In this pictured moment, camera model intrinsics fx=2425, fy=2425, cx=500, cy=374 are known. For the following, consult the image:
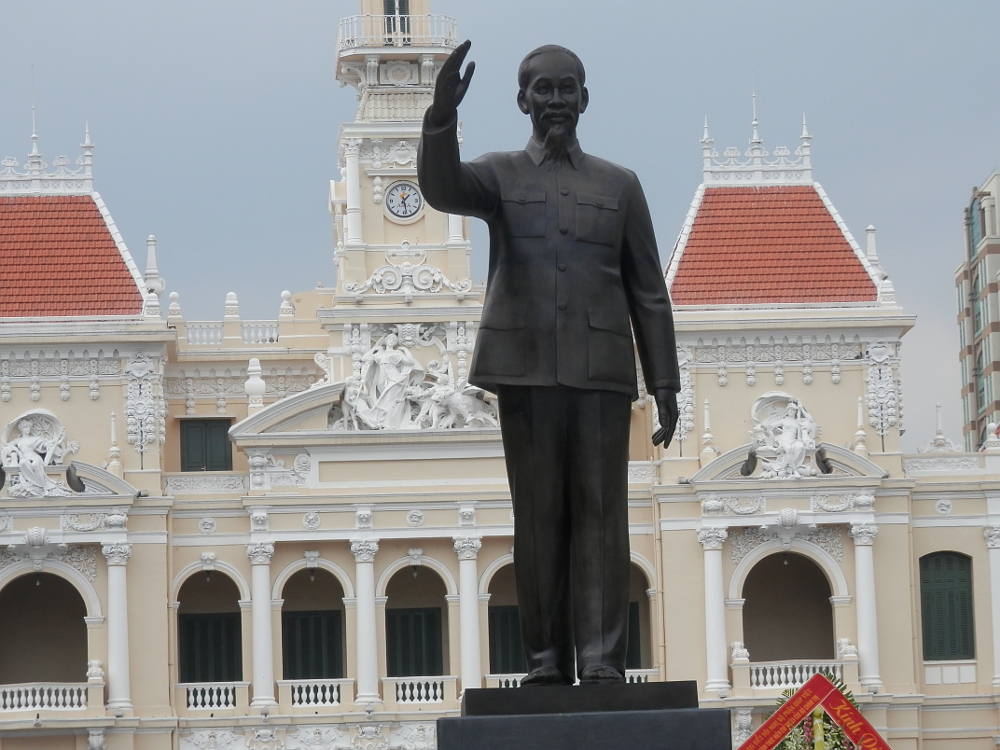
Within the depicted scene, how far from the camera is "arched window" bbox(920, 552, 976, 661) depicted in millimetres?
47531

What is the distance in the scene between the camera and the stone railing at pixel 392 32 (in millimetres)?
49688

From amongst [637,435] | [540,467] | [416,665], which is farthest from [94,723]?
[540,467]

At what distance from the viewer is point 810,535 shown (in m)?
46.8

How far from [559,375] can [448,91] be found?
1.57 metres

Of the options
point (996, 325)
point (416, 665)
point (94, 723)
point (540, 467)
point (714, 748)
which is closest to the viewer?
point (714, 748)

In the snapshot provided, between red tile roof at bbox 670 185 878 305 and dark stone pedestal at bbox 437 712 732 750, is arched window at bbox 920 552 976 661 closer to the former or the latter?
red tile roof at bbox 670 185 878 305

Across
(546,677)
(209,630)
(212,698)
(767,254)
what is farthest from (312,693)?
(546,677)

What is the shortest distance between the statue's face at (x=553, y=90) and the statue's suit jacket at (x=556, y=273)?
19 cm

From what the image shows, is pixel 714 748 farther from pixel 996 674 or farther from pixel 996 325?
pixel 996 325

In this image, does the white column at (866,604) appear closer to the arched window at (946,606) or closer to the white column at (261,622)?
the arched window at (946,606)

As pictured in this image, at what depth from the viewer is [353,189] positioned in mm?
48812

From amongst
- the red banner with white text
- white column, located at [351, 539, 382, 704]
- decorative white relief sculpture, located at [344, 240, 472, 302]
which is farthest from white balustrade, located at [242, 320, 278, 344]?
the red banner with white text

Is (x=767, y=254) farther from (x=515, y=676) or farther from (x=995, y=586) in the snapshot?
(x=515, y=676)

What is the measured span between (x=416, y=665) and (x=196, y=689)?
4450mm
